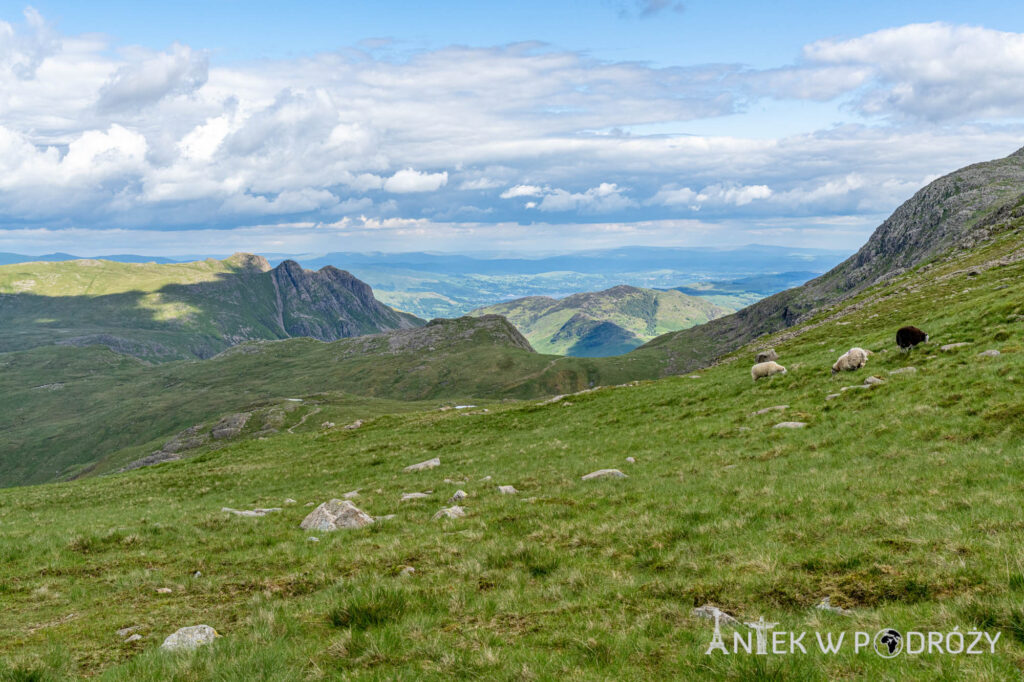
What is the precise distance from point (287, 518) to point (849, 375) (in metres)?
31.8

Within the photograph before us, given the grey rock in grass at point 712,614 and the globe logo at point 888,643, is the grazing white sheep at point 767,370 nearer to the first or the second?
the grey rock in grass at point 712,614

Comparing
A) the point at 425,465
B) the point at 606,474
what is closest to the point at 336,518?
the point at 606,474

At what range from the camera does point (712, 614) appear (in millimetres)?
8859

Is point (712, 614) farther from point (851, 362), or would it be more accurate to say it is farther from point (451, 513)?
point (851, 362)

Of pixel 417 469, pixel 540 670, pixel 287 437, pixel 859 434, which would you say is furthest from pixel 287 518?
pixel 287 437

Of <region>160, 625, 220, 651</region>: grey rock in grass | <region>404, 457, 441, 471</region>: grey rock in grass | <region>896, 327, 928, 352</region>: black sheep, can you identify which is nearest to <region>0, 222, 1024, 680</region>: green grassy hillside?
<region>160, 625, 220, 651</region>: grey rock in grass

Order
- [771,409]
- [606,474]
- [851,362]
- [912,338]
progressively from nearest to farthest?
1. [606,474]
2. [771,409]
3. [851,362]
4. [912,338]

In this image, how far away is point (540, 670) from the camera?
7.09 meters

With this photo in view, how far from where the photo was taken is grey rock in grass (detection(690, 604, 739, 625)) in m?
8.55

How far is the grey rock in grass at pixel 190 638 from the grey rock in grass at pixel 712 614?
8541 millimetres

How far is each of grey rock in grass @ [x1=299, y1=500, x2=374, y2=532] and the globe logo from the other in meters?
16.6

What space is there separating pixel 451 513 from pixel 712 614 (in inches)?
490

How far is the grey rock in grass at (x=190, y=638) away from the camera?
917cm

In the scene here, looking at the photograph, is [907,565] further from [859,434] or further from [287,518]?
[287,518]
